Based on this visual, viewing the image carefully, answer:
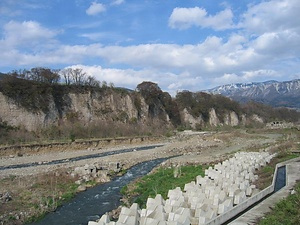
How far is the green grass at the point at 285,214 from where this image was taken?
8.72m

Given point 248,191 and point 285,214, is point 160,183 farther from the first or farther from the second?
point 285,214

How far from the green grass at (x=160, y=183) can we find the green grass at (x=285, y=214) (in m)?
6.80

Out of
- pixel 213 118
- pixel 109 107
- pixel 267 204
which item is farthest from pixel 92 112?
pixel 267 204

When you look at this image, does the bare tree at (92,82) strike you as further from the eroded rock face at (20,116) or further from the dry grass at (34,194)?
the dry grass at (34,194)

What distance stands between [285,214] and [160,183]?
10.6 metres

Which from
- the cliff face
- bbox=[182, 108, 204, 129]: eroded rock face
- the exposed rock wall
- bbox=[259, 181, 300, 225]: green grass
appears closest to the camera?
bbox=[259, 181, 300, 225]: green grass

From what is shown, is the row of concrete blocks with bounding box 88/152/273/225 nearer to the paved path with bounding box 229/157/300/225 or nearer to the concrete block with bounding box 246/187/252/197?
the concrete block with bounding box 246/187/252/197

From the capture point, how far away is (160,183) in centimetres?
1944

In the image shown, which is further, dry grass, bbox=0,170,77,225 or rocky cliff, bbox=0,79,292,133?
rocky cliff, bbox=0,79,292,133

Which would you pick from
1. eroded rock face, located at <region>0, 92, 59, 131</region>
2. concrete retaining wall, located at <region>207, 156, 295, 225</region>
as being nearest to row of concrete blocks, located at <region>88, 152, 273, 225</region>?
concrete retaining wall, located at <region>207, 156, 295, 225</region>

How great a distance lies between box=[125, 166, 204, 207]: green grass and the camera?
56.3 ft

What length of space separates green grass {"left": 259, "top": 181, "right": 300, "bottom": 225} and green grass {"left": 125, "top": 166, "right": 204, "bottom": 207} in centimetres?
680

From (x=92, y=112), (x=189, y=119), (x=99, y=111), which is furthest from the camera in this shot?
(x=189, y=119)

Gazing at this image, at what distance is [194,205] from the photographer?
11344 millimetres
